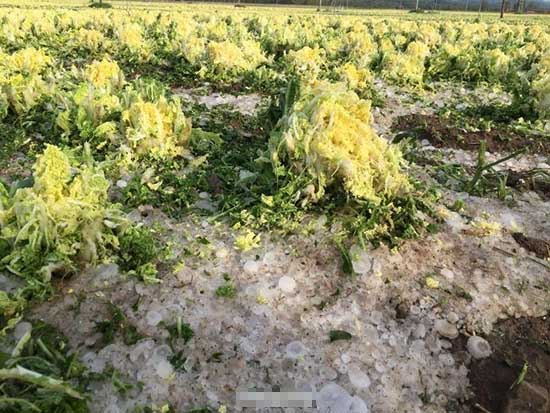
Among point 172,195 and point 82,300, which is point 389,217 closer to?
point 172,195

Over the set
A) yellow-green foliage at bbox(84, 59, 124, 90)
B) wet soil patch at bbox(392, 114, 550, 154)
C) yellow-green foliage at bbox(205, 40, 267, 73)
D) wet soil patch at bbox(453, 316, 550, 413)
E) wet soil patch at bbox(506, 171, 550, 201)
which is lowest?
wet soil patch at bbox(453, 316, 550, 413)

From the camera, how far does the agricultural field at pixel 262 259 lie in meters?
2.73

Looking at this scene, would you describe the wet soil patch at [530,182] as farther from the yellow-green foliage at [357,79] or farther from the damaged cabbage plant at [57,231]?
the damaged cabbage plant at [57,231]

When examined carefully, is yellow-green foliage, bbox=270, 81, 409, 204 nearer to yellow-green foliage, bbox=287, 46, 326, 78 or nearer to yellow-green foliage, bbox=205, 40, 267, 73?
yellow-green foliage, bbox=205, 40, 267, 73

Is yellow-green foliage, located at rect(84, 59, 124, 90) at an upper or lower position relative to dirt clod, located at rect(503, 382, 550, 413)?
Answer: upper

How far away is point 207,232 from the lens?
151 inches

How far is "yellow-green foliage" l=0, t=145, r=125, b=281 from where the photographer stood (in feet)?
10.3

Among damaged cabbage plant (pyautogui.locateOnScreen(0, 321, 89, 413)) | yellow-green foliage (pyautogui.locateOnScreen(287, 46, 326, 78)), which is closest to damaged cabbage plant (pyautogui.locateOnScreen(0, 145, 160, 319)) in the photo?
damaged cabbage plant (pyautogui.locateOnScreen(0, 321, 89, 413))

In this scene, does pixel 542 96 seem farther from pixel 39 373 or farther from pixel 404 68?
pixel 39 373

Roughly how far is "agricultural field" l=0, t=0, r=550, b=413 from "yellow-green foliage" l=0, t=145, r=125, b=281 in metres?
0.01

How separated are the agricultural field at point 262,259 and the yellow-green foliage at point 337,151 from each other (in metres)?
0.02

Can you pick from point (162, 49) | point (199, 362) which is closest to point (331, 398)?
point (199, 362)

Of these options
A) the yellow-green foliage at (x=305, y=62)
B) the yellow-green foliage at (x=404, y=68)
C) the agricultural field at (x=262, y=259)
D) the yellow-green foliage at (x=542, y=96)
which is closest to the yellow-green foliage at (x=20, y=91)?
the agricultural field at (x=262, y=259)

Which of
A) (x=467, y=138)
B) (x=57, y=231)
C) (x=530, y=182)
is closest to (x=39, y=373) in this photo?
(x=57, y=231)
